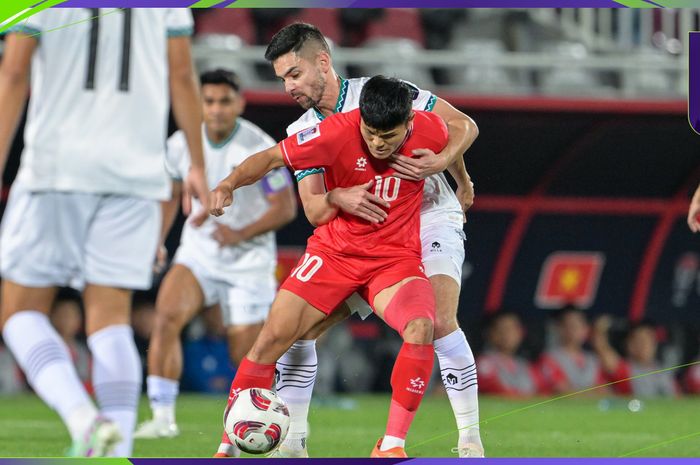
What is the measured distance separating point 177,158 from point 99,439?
121 inches

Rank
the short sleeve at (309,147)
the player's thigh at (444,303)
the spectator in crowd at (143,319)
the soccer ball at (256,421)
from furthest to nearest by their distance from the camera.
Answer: the spectator in crowd at (143,319) → the player's thigh at (444,303) → the short sleeve at (309,147) → the soccer ball at (256,421)

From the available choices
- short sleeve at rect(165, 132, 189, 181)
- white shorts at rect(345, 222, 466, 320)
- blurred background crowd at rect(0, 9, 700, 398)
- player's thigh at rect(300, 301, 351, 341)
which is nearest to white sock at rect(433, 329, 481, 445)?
white shorts at rect(345, 222, 466, 320)

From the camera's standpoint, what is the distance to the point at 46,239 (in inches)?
175

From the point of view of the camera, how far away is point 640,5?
16.8ft

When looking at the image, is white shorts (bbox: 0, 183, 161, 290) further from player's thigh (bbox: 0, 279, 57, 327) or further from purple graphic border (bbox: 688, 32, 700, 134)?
purple graphic border (bbox: 688, 32, 700, 134)

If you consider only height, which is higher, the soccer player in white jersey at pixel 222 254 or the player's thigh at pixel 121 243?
the soccer player in white jersey at pixel 222 254

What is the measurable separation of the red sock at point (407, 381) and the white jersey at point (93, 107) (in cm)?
108

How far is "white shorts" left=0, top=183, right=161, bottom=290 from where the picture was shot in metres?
4.43

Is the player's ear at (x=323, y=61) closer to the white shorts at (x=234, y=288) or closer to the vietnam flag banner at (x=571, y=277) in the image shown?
the white shorts at (x=234, y=288)

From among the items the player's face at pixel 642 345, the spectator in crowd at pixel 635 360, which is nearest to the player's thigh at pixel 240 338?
the spectator in crowd at pixel 635 360

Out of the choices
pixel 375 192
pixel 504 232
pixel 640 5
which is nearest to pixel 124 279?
pixel 375 192

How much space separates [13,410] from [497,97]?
4405 millimetres

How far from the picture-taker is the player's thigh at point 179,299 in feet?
23.5

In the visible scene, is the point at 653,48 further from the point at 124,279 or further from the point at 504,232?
the point at 124,279
